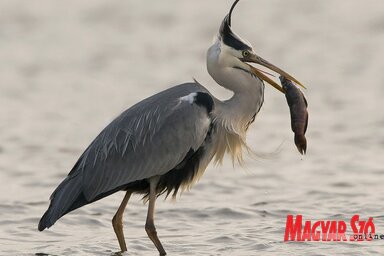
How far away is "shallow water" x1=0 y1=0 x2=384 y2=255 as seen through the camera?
10.5 m

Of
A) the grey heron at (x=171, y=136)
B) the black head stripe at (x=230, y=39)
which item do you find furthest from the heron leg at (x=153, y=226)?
the black head stripe at (x=230, y=39)

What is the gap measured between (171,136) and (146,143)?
0.26m

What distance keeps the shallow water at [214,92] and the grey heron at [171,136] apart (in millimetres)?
549

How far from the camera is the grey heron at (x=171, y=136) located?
31.3 feet

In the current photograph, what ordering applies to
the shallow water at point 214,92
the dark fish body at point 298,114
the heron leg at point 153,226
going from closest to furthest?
the dark fish body at point 298,114 < the heron leg at point 153,226 < the shallow water at point 214,92

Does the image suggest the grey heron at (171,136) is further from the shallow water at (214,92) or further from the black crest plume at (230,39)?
the shallow water at (214,92)

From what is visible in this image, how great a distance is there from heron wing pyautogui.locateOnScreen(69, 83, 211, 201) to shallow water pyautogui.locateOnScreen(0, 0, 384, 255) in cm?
71

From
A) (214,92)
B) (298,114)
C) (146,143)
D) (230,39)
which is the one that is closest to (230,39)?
(230,39)

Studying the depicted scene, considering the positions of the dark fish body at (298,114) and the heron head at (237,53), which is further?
the heron head at (237,53)

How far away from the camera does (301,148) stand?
31.1 ft

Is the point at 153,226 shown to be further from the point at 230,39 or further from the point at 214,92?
the point at 214,92

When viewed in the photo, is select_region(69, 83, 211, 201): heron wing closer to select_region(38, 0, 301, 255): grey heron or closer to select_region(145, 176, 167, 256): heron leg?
select_region(38, 0, 301, 255): grey heron

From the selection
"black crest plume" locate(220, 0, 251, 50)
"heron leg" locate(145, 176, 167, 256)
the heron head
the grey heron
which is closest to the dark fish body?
the grey heron

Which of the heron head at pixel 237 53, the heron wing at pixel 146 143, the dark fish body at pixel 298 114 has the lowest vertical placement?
the heron wing at pixel 146 143
